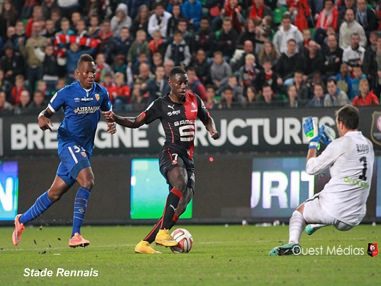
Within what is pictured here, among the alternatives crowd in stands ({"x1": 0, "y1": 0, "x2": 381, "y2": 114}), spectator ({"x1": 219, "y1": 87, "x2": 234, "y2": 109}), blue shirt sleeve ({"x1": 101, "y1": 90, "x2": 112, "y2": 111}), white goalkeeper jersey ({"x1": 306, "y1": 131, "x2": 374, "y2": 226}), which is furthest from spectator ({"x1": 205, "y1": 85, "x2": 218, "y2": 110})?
white goalkeeper jersey ({"x1": 306, "y1": 131, "x2": 374, "y2": 226})

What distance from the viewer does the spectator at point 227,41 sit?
25906 mm

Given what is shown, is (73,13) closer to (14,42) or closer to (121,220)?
(14,42)

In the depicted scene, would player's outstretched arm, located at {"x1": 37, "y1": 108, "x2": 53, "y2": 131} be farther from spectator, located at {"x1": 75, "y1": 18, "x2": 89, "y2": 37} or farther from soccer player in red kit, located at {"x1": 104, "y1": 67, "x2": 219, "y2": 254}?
spectator, located at {"x1": 75, "y1": 18, "x2": 89, "y2": 37}

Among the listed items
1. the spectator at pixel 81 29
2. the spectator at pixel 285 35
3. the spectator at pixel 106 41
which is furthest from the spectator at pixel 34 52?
the spectator at pixel 285 35

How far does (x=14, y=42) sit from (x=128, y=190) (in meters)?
7.15

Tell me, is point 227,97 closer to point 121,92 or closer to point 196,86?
point 196,86

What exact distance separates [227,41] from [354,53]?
11.2ft

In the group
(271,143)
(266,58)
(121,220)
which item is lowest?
(121,220)

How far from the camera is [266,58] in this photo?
24.9 meters

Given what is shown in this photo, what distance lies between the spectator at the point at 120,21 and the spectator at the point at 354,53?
626 centimetres

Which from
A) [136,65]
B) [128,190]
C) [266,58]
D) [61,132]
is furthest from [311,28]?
[61,132]

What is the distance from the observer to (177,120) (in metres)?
14.9

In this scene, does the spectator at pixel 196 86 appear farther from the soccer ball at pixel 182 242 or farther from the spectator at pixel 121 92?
the soccer ball at pixel 182 242

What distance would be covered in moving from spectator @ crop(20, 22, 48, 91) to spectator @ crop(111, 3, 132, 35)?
5.73 feet
